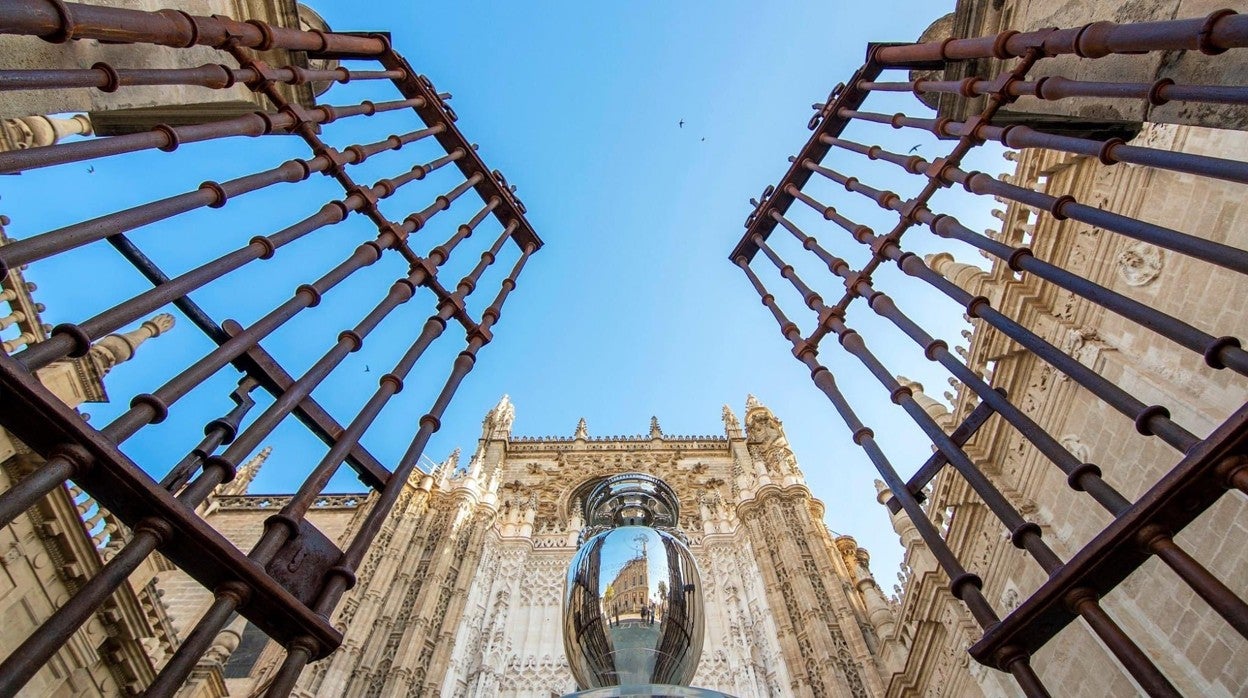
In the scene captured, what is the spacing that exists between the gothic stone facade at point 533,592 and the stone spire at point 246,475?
4.92 ft

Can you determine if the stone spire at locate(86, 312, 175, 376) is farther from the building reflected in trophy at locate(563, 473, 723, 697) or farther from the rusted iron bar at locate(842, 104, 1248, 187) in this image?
the rusted iron bar at locate(842, 104, 1248, 187)

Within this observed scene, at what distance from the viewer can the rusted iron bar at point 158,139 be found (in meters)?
2.75

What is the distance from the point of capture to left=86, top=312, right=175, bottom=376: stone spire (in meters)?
8.81

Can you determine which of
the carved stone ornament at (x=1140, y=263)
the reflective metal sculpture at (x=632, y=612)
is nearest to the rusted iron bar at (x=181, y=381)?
the reflective metal sculpture at (x=632, y=612)

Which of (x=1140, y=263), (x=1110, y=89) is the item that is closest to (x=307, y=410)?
(x=1110, y=89)

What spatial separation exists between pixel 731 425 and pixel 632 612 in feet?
83.7

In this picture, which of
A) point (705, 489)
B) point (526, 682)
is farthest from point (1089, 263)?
point (705, 489)

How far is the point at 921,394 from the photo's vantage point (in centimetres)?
A: 1299

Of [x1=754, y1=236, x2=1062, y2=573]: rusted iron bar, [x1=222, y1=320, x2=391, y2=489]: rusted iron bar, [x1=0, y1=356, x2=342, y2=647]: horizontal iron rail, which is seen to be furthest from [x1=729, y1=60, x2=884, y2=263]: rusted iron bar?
[x1=0, y1=356, x2=342, y2=647]: horizontal iron rail

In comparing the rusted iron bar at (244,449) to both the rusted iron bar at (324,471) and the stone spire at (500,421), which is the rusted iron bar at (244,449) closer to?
the rusted iron bar at (324,471)

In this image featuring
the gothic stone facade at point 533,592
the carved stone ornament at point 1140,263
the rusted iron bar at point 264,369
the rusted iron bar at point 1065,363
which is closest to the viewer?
the rusted iron bar at point 1065,363

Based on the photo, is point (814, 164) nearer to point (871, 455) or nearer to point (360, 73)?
point (871, 455)

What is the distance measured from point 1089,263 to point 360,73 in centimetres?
791

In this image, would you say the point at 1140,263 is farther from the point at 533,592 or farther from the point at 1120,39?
the point at 533,592
